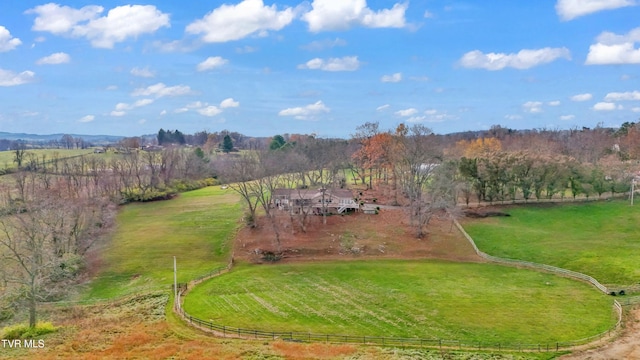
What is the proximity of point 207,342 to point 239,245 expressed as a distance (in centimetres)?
2756

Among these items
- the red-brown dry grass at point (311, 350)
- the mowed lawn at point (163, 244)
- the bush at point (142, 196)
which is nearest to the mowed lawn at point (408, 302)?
the red-brown dry grass at point (311, 350)

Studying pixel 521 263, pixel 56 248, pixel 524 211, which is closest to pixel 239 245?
pixel 56 248

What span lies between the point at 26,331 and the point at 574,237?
200 feet

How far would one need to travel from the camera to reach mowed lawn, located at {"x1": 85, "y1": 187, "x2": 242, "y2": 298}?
5125 cm

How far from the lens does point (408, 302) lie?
138 feet

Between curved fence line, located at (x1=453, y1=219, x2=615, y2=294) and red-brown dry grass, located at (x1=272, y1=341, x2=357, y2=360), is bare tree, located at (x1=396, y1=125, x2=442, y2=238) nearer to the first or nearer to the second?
curved fence line, located at (x1=453, y1=219, x2=615, y2=294)

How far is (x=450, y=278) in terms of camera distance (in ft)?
161

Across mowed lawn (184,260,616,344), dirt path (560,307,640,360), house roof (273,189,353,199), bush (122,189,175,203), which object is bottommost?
dirt path (560,307,640,360)

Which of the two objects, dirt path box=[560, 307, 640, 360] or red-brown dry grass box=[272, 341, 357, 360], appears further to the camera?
dirt path box=[560, 307, 640, 360]

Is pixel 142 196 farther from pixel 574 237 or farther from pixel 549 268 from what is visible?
pixel 574 237

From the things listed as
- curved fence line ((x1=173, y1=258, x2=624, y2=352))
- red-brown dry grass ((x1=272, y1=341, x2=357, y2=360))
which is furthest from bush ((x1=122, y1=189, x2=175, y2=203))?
red-brown dry grass ((x1=272, y1=341, x2=357, y2=360))

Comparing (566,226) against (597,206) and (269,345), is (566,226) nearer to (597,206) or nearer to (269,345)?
(597,206)

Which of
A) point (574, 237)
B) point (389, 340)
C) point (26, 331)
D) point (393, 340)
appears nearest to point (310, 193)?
point (574, 237)

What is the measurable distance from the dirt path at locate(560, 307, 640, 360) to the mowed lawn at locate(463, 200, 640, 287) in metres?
12.4
